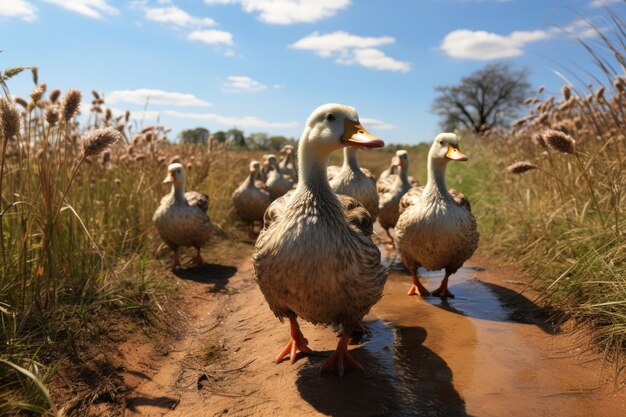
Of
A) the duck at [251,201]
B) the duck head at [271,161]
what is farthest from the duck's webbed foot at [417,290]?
the duck head at [271,161]

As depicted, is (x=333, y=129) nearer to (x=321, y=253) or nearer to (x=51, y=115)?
(x=321, y=253)

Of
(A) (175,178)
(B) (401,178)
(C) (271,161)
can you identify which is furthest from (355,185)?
(C) (271,161)

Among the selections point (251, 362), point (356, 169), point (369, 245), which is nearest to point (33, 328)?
point (251, 362)

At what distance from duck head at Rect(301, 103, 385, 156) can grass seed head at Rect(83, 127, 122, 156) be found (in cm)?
145

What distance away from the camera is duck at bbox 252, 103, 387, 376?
3.09m

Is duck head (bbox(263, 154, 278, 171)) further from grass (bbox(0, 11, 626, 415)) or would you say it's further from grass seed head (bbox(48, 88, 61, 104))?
grass seed head (bbox(48, 88, 61, 104))

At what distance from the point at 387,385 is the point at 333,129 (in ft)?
5.89

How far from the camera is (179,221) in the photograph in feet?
22.1

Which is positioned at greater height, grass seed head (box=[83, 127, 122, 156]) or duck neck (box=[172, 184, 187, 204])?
grass seed head (box=[83, 127, 122, 156])

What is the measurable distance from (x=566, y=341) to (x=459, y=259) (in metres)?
1.42

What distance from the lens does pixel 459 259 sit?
508 cm

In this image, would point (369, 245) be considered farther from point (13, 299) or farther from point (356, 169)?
point (356, 169)

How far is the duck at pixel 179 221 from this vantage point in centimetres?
673

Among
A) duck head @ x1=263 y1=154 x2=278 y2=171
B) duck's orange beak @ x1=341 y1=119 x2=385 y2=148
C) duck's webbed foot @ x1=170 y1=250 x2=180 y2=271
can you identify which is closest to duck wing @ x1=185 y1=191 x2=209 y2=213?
duck's webbed foot @ x1=170 y1=250 x2=180 y2=271
